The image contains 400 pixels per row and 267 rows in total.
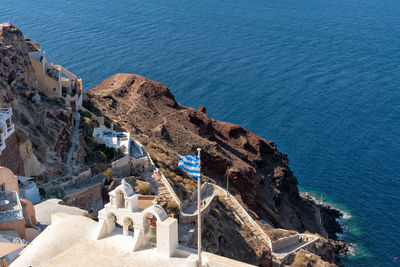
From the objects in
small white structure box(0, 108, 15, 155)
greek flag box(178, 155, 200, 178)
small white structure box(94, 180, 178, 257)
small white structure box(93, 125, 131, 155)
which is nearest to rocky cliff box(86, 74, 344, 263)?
small white structure box(93, 125, 131, 155)

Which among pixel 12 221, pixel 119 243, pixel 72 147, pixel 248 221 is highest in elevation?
pixel 119 243

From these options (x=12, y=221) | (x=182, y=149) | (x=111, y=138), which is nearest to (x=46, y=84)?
(x=111, y=138)

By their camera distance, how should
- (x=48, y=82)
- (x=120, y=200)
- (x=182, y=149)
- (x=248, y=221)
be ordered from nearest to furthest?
(x=120, y=200) < (x=248, y=221) < (x=48, y=82) < (x=182, y=149)

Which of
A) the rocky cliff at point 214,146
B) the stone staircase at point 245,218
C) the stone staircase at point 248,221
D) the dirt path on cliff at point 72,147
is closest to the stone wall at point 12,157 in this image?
the dirt path on cliff at point 72,147

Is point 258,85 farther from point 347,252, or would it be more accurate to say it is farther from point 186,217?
point 186,217

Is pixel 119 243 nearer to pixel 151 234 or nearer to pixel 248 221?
pixel 151 234

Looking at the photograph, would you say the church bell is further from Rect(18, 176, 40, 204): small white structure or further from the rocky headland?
the rocky headland

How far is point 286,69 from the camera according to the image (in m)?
138

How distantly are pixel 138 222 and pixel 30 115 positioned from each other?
30.8 meters

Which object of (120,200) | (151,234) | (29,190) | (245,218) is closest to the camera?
(151,234)

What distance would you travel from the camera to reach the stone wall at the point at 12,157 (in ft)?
125

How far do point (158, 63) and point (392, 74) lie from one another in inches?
2483

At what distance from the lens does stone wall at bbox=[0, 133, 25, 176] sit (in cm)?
3803

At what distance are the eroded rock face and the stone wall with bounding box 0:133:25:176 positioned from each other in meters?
23.8
